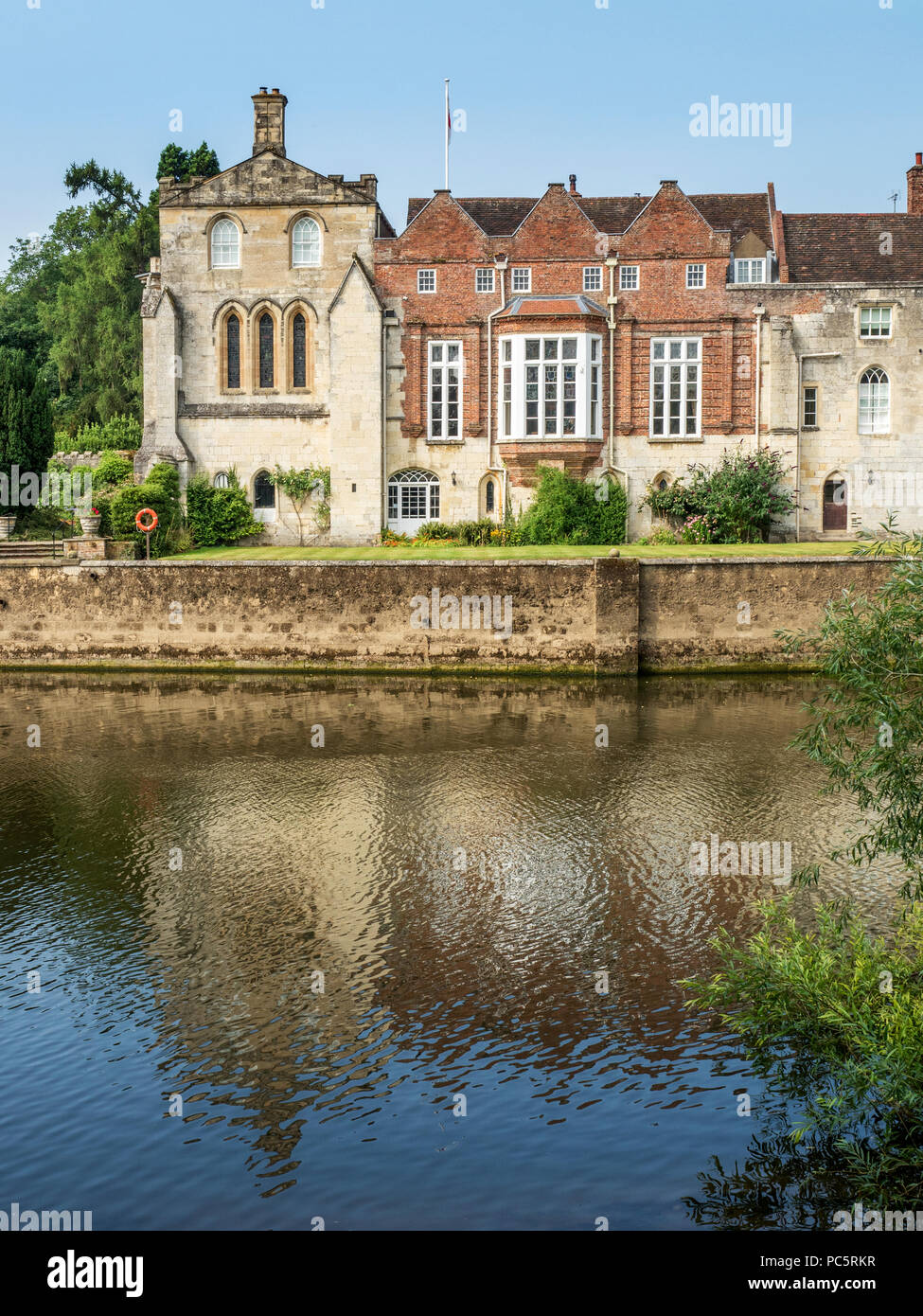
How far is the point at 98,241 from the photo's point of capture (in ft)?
238

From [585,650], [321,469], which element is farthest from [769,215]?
[585,650]

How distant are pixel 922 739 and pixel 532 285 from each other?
36.2 metres

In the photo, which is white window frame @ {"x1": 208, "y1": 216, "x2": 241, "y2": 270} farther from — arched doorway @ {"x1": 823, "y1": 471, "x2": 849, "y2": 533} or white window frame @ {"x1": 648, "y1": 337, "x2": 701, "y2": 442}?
arched doorway @ {"x1": 823, "y1": 471, "x2": 849, "y2": 533}

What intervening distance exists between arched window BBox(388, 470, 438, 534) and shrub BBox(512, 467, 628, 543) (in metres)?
3.60

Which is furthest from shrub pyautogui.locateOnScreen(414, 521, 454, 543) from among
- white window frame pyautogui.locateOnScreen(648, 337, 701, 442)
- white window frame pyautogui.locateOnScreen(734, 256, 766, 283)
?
white window frame pyautogui.locateOnScreen(734, 256, 766, 283)

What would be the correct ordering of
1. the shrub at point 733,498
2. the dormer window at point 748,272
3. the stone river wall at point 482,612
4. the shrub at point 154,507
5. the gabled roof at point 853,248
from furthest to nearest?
the dormer window at point 748,272 → the gabled roof at point 853,248 → the shrub at point 733,498 → the shrub at point 154,507 → the stone river wall at point 482,612

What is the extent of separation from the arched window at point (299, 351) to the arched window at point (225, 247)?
8.94 feet

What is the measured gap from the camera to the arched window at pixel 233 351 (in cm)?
4562

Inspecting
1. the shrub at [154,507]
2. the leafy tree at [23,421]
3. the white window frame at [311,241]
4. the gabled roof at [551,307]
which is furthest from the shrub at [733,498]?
the leafy tree at [23,421]

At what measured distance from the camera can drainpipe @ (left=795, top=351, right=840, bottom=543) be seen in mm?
44875

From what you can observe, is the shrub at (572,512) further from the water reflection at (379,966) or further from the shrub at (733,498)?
the water reflection at (379,966)

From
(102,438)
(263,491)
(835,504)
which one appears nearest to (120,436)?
(102,438)
